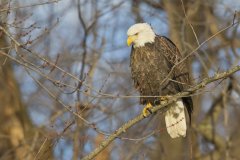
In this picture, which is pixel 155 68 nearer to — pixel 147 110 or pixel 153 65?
pixel 153 65

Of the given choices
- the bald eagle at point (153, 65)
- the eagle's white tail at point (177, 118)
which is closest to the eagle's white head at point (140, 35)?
the bald eagle at point (153, 65)

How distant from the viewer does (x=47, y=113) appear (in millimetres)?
11742

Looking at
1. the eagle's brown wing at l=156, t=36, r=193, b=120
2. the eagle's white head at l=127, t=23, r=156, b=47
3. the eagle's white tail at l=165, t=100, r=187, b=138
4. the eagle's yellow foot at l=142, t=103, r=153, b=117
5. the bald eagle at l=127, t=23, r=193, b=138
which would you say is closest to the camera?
the eagle's yellow foot at l=142, t=103, r=153, b=117

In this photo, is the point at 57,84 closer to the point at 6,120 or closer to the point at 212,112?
the point at 212,112

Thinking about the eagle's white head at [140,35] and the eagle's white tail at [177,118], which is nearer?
the eagle's white head at [140,35]

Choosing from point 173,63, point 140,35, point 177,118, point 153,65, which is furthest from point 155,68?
point 177,118

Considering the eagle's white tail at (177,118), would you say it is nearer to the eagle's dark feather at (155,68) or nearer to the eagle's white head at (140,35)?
the eagle's dark feather at (155,68)

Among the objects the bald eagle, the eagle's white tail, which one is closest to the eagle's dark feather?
the bald eagle

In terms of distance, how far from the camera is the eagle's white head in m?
6.73

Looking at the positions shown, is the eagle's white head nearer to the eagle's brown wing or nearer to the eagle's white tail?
the eagle's brown wing

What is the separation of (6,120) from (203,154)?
3.31 meters

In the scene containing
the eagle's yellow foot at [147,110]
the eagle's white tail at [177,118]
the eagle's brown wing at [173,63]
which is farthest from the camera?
the eagle's white tail at [177,118]

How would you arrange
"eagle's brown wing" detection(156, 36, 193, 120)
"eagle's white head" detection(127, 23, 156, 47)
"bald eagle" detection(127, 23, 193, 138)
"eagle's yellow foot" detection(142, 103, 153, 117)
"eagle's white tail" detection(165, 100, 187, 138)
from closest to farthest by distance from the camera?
1. "eagle's yellow foot" detection(142, 103, 153, 117)
2. "eagle's brown wing" detection(156, 36, 193, 120)
3. "bald eagle" detection(127, 23, 193, 138)
4. "eagle's white head" detection(127, 23, 156, 47)
5. "eagle's white tail" detection(165, 100, 187, 138)

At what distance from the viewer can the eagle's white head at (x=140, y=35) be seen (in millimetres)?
6727
